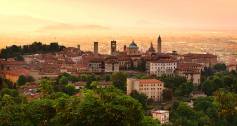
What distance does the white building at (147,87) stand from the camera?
18969mm

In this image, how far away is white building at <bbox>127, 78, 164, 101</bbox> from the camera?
1897cm

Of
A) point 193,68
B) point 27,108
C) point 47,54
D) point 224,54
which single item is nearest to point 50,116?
point 27,108

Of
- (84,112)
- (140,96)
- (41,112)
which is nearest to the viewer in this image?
(84,112)

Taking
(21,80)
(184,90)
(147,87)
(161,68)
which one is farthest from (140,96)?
(161,68)

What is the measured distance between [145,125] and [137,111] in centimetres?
33

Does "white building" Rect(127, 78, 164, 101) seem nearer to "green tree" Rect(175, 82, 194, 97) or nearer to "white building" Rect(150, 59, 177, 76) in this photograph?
"green tree" Rect(175, 82, 194, 97)

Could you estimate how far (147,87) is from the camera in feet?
62.8

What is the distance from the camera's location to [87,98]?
6910 millimetres

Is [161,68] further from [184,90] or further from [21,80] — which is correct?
[21,80]

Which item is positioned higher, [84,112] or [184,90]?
[84,112]

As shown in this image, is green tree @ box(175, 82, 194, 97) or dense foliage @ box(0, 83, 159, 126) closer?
dense foliage @ box(0, 83, 159, 126)

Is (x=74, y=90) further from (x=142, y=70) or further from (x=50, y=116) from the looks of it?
(x=50, y=116)

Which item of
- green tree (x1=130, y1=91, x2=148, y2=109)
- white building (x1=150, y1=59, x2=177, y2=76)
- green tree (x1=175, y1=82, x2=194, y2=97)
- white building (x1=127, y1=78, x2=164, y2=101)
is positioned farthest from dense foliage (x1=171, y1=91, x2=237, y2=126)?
white building (x1=150, y1=59, x2=177, y2=76)

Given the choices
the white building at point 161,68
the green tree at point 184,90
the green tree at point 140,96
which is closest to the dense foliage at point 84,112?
the green tree at point 140,96
